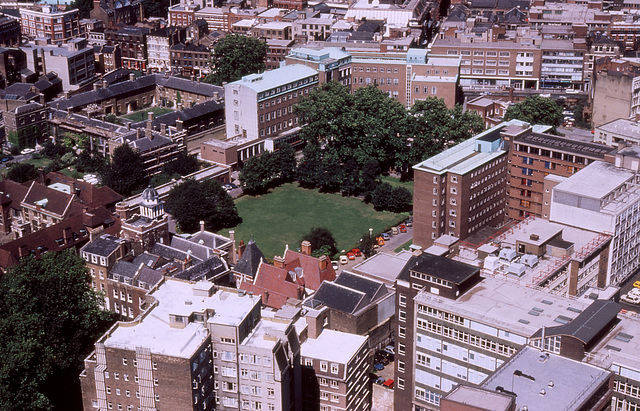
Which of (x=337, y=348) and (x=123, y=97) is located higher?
(x=123, y=97)

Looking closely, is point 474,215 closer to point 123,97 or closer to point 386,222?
point 386,222

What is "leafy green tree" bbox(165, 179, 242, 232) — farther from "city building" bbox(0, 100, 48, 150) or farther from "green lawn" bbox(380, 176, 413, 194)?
"city building" bbox(0, 100, 48, 150)

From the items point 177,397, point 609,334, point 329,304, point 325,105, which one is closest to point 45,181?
point 325,105

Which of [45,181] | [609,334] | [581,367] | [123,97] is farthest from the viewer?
[123,97]

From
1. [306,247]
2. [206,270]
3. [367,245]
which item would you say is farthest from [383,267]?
[206,270]

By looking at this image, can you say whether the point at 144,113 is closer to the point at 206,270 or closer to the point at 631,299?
the point at 206,270

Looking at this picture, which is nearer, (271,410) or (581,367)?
(581,367)

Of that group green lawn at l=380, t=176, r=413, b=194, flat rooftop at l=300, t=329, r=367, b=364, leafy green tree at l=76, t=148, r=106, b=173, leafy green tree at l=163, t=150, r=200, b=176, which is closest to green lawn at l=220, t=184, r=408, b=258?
green lawn at l=380, t=176, r=413, b=194
